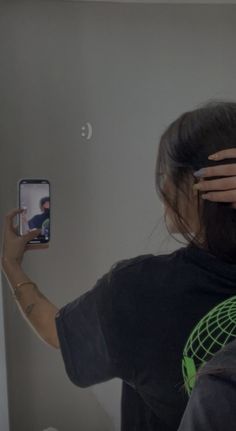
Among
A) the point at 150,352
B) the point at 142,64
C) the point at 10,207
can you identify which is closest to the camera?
the point at 150,352

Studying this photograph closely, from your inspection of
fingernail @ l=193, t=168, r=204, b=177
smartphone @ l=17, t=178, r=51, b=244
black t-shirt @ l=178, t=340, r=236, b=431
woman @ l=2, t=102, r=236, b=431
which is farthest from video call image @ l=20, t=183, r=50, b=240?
black t-shirt @ l=178, t=340, r=236, b=431

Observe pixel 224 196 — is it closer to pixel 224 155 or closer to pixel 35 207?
pixel 224 155

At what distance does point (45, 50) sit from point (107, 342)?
2.49 feet

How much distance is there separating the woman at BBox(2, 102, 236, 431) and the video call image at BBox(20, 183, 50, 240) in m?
0.34

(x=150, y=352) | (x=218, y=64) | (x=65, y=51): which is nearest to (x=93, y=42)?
(x=65, y=51)

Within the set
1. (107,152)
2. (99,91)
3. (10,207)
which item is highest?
(99,91)

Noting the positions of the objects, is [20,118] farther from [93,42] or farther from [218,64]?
[218,64]

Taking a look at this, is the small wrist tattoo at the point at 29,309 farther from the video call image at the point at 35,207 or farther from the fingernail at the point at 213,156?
the fingernail at the point at 213,156

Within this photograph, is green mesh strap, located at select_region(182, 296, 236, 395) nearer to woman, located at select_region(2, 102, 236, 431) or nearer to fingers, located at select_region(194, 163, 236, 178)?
woman, located at select_region(2, 102, 236, 431)

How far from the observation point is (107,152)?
1257 millimetres

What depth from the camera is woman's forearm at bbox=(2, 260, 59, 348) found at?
791mm

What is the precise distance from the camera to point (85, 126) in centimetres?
123

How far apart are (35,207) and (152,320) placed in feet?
1.54

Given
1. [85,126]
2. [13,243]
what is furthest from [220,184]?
[85,126]
